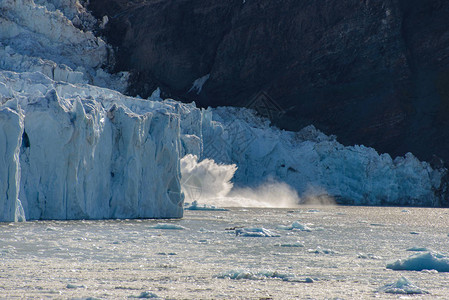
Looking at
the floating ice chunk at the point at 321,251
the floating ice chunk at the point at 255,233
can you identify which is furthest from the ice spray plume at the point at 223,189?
the floating ice chunk at the point at 321,251

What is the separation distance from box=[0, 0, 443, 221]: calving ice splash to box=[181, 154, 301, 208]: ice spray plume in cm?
8

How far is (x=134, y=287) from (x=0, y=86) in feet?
51.9

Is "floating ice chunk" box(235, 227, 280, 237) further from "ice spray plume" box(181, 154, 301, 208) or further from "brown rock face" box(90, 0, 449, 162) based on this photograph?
"brown rock face" box(90, 0, 449, 162)

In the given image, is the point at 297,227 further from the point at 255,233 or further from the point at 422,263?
the point at 422,263

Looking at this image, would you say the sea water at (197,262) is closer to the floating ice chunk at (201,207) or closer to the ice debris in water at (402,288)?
the ice debris in water at (402,288)

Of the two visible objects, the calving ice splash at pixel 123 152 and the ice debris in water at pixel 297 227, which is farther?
the ice debris in water at pixel 297 227

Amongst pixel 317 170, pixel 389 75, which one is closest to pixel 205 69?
pixel 389 75

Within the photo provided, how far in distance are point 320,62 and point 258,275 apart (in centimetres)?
5350

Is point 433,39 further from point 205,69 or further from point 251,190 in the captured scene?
point 251,190

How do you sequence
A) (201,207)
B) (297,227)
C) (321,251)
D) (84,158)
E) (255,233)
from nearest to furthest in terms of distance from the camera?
(321,251) → (255,233) → (297,227) → (84,158) → (201,207)

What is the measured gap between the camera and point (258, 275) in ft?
46.0

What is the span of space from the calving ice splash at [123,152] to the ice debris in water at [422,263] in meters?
11.8

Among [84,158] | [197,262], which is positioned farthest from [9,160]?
[197,262]

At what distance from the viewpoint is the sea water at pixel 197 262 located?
12211 mm
